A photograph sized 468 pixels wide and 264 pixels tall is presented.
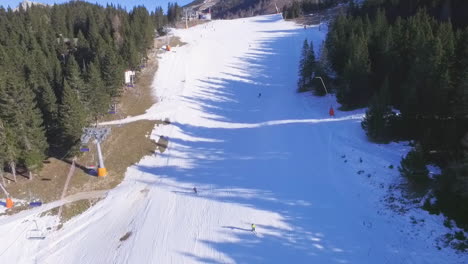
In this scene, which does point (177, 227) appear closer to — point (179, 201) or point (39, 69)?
point (179, 201)

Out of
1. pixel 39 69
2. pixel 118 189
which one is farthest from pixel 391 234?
pixel 39 69

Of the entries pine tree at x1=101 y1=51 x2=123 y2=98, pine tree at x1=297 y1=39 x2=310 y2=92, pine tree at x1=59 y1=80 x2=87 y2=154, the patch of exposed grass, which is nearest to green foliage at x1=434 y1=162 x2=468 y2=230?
the patch of exposed grass

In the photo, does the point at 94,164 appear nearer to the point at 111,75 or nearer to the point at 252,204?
the point at 111,75

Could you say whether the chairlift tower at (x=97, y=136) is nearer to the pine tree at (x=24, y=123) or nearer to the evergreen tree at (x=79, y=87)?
the pine tree at (x=24, y=123)

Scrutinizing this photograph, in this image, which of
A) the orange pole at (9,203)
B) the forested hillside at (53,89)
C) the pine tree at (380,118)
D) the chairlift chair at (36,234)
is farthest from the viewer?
the forested hillside at (53,89)

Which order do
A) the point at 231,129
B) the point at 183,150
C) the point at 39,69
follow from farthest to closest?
the point at 39,69
the point at 231,129
the point at 183,150

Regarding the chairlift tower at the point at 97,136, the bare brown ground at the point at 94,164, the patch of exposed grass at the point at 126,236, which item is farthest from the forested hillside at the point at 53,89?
the patch of exposed grass at the point at 126,236
